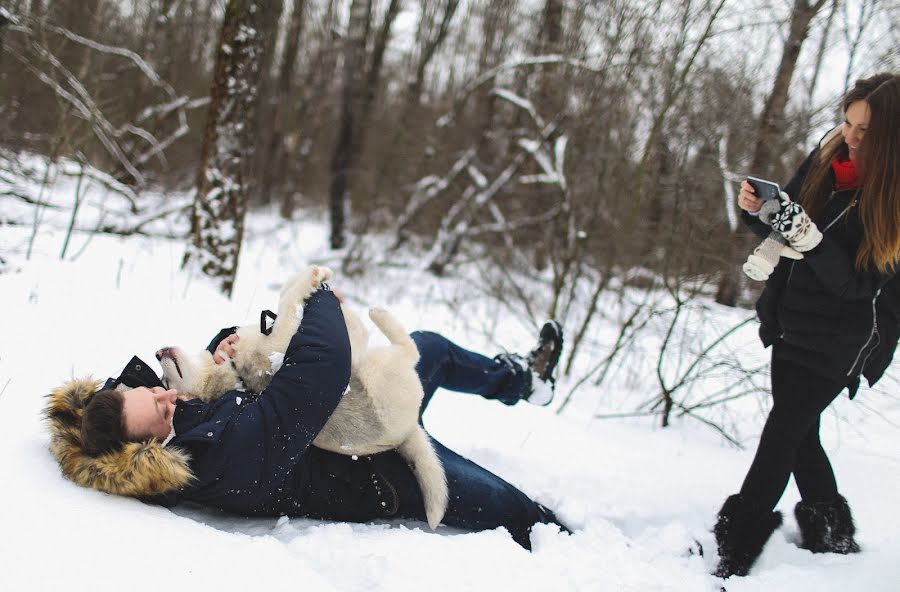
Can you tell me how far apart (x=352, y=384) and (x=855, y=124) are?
185cm

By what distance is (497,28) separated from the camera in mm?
15250

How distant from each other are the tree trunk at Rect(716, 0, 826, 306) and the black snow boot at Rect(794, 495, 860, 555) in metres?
1.50

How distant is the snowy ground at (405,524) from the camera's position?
1444 mm

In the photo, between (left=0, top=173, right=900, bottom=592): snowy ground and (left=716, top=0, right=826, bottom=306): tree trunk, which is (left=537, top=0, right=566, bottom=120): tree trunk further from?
(left=0, top=173, right=900, bottom=592): snowy ground

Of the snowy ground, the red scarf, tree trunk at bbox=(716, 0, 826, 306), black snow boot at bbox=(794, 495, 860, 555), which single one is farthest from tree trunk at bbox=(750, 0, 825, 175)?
black snow boot at bbox=(794, 495, 860, 555)

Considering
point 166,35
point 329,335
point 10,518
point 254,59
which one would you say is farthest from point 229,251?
point 166,35

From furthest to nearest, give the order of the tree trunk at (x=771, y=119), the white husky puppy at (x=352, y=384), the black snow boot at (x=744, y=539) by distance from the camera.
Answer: the tree trunk at (x=771, y=119) → the black snow boot at (x=744, y=539) → the white husky puppy at (x=352, y=384)

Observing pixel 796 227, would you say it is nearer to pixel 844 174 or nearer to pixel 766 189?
pixel 766 189

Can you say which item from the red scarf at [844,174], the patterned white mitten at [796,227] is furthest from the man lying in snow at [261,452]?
the red scarf at [844,174]

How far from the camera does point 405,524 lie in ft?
7.06

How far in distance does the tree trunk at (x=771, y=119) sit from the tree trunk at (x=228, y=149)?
3.50 m

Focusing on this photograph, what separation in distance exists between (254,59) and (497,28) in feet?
40.5

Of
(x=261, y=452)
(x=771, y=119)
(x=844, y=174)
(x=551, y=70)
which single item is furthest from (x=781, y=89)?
(x=261, y=452)

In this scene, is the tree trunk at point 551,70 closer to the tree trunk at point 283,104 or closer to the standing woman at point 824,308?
the standing woman at point 824,308
